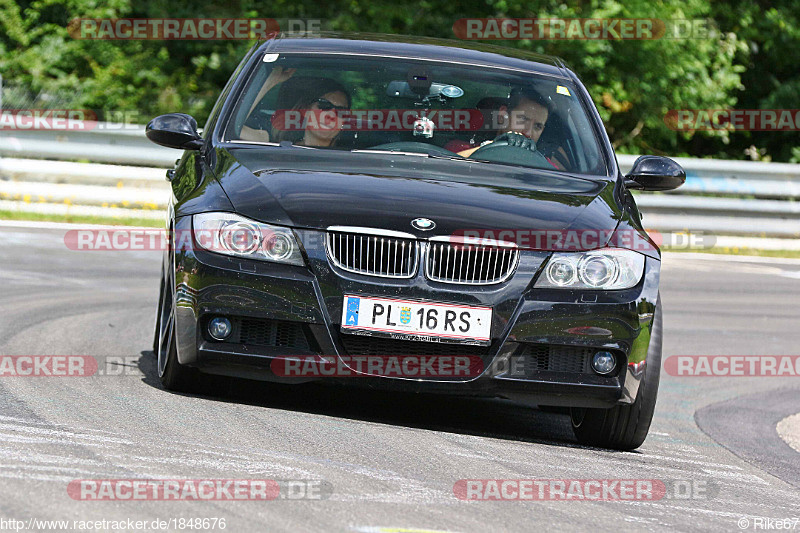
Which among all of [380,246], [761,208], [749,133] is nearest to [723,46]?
[749,133]

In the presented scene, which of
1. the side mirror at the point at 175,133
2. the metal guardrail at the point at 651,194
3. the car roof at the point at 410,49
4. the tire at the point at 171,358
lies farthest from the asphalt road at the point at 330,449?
the metal guardrail at the point at 651,194

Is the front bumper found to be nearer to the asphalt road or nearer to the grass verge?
the asphalt road

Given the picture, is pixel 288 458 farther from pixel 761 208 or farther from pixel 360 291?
pixel 761 208

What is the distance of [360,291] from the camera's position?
5410mm

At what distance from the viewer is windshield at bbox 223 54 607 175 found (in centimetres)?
657

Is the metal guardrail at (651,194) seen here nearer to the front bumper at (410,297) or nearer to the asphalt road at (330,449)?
the asphalt road at (330,449)

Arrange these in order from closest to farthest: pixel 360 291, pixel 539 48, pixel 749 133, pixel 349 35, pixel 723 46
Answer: pixel 360 291, pixel 349 35, pixel 539 48, pixel 723 46, pixel 749 133

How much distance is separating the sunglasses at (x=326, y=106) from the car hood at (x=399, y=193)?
0.44 meters

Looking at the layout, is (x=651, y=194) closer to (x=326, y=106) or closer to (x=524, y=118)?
(x=524, y=118)

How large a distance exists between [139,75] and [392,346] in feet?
59.1

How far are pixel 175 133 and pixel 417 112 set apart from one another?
1.12m

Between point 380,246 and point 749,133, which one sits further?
point 749,133

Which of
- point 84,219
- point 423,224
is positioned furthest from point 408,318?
point 84,219

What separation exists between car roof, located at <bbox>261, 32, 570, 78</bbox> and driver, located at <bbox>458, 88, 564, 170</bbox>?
22 cm
